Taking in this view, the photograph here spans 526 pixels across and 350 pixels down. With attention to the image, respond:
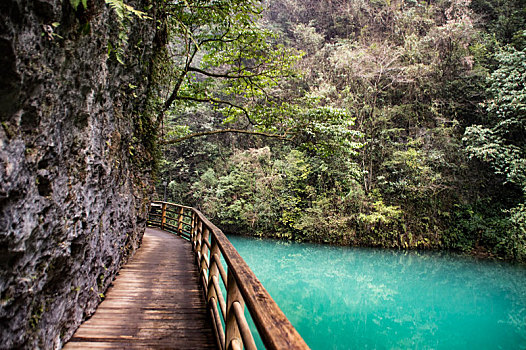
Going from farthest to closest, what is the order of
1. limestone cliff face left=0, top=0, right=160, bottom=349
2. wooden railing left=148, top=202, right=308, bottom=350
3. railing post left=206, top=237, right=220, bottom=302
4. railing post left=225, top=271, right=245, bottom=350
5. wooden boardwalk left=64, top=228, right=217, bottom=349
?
railing post left=206, top=237, right=220, bottom=302, wooden boardwalk left=64, top=228, right=217, bottom=349, railing post left=225, top=271, right=245, bottom=350, limestone cliff face left=0, top=0, right=160, bottom=349, wooden railing left=148, top=202, right=308, bottom=350

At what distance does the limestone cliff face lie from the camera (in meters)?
1.35

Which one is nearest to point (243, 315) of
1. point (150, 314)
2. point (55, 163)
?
point (55, 163)

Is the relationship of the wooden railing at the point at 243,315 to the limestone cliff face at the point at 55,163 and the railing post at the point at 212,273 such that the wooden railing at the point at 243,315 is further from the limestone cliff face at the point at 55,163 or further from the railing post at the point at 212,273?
the limestone cliff face at the point at 55,163

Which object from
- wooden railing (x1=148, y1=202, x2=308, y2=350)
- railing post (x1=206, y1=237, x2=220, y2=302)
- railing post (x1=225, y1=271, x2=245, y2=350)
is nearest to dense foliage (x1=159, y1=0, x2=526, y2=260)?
railing post (x1=206, y1=237, x2=220, y2=302)

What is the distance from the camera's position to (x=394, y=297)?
744 cm

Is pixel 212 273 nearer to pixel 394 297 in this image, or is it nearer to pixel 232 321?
pixel 232 321

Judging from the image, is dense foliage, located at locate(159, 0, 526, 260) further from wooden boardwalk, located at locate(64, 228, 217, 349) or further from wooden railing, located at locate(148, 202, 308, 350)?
wooden railing, located at locate(148, 202, 308, 350)

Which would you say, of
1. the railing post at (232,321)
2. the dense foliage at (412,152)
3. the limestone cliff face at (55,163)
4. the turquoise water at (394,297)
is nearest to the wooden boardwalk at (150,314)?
the limestone cliff face at (55,163)

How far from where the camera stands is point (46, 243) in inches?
67.3

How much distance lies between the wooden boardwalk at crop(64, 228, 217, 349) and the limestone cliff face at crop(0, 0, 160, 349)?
0.17m

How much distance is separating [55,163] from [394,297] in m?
8.15

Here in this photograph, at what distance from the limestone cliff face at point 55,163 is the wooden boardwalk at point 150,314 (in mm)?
166

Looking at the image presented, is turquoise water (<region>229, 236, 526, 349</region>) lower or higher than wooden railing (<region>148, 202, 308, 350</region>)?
lower

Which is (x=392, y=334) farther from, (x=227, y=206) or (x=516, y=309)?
(x=227, y=206)
